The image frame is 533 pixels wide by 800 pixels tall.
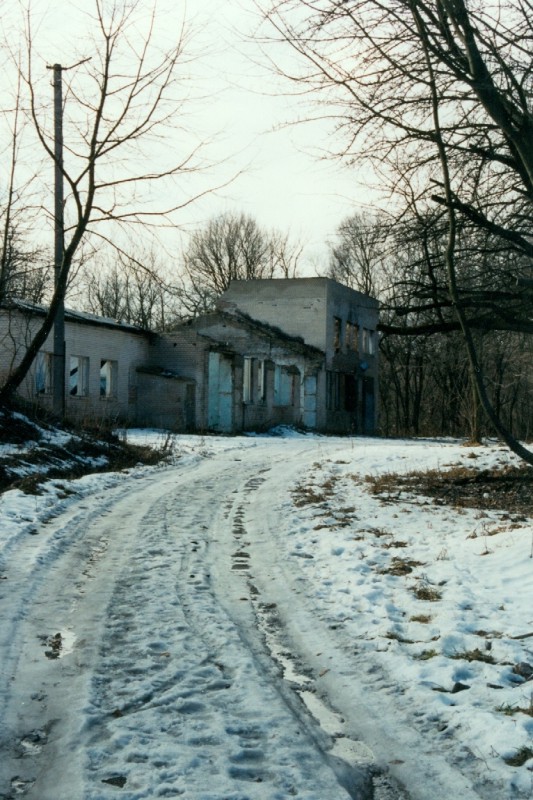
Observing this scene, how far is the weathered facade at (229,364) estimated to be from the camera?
108 feet

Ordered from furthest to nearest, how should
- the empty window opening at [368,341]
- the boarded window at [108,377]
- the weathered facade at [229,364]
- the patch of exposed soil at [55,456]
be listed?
the empty window opening at [368,341], the boarded window at [108,377], the weathered facade at [229,364], the patch of exposed soil at [55,456]

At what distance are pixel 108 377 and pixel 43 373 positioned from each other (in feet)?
13.7

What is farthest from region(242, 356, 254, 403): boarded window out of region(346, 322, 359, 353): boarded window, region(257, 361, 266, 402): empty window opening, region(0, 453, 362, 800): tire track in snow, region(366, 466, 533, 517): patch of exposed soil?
region(0, 453, 362, 800): tire track in snow

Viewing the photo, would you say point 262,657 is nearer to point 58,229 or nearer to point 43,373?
point 58,229

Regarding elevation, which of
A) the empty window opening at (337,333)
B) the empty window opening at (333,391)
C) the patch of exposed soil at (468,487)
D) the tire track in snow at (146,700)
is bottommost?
the tire track in snow at (146,700)

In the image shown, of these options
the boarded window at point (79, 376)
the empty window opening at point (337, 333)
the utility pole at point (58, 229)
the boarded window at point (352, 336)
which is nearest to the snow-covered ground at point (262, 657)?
the utility pole at point (58, 229)

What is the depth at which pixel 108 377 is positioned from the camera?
3488cm

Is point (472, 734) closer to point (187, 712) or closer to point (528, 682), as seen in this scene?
point (528, 682)

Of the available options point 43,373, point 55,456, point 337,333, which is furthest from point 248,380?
point 55,456

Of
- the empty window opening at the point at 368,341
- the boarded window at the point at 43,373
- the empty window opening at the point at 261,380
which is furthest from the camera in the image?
the empty window opening at the point at 368,341

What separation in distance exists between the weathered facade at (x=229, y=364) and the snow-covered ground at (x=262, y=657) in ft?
65.8

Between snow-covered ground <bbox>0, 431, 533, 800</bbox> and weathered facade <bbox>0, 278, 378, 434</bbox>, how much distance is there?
20.0 meters

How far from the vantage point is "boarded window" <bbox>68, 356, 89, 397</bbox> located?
108 feet

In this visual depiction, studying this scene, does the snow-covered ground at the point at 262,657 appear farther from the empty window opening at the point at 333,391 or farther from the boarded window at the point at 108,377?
the empty window opening at the point at 333,391
